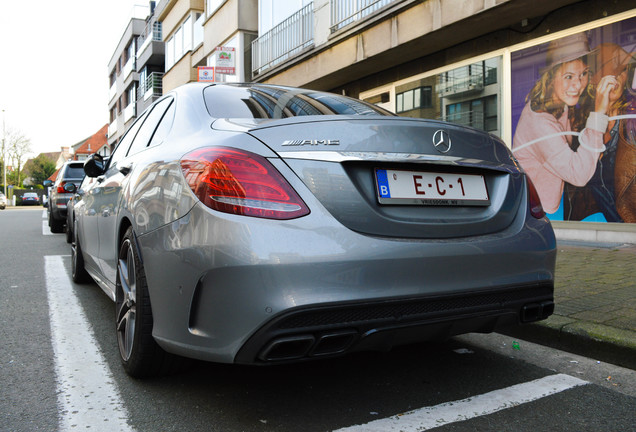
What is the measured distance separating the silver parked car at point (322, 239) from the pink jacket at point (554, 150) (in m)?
6.21

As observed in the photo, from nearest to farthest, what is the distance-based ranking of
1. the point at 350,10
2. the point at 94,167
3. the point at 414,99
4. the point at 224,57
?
the point at 94,167, the point at 414,99, the point at 350,10, the point at 224,57

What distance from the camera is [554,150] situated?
8.68 m

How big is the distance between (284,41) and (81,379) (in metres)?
13.8

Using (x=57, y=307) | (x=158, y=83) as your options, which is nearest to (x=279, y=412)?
(x=57, y=307)

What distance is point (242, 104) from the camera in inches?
114

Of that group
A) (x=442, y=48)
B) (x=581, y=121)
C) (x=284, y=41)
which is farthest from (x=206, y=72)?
(x=581, y=121)

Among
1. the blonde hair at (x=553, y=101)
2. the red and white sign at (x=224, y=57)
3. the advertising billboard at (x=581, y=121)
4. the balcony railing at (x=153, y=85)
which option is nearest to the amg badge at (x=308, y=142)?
the advertising billboard at (x=581, y=121)

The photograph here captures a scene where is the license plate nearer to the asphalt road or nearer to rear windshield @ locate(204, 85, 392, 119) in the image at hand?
rear windshield @ locate(204, 85, 392, 119)

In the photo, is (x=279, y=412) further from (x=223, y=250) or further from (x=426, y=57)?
(x=426, y=57)

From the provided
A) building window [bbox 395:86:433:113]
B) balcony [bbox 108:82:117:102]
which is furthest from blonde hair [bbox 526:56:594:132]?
balcony [bbox 108:82:117:102]

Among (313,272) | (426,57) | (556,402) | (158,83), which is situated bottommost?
(556,402)

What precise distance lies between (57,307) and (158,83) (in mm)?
29930

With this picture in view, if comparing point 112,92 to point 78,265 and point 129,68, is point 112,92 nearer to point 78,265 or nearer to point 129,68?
point 129,68

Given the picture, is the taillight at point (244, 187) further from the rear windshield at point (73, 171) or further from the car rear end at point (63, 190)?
the rear windshield at point (73, 171)
